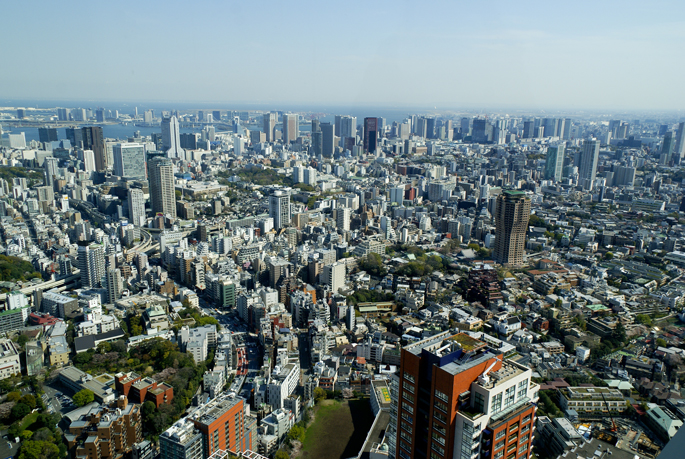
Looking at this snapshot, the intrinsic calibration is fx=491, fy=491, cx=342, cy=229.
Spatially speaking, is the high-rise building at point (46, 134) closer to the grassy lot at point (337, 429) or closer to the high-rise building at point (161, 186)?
the high-rise building at point (161, 186)

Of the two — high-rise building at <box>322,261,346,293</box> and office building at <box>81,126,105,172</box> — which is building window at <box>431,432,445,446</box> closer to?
high-rise building at <box>322,261,346,293</box>

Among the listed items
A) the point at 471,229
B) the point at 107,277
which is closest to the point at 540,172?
the point at 471,229

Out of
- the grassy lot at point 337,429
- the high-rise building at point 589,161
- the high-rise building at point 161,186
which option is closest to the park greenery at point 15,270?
the high-rise building at point 161,186

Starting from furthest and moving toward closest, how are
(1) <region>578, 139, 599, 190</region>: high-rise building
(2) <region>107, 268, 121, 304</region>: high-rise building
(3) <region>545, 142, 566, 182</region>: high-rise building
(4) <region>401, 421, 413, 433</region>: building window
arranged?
(3) <region>545, 142, 566, 182</region>: high-rise building, (1) <region>578, 139, 599, 190</region>: high-rise building, (2) <region>107, 268, 121, 304</region>: high-rise building, (4) <region>401, 421, 413, 433</region>: building window

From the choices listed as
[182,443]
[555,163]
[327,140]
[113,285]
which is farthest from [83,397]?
[327,140]

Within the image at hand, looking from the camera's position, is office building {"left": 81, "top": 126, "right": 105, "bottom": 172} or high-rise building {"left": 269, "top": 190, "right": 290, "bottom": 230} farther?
office building {"left": 81, "top": 126, "right": 105, "bottom": 172}

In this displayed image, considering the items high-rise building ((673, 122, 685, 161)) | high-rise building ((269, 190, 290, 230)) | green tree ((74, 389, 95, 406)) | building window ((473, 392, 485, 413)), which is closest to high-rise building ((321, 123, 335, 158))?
high-rise building ((269, 190, 290, 230))
